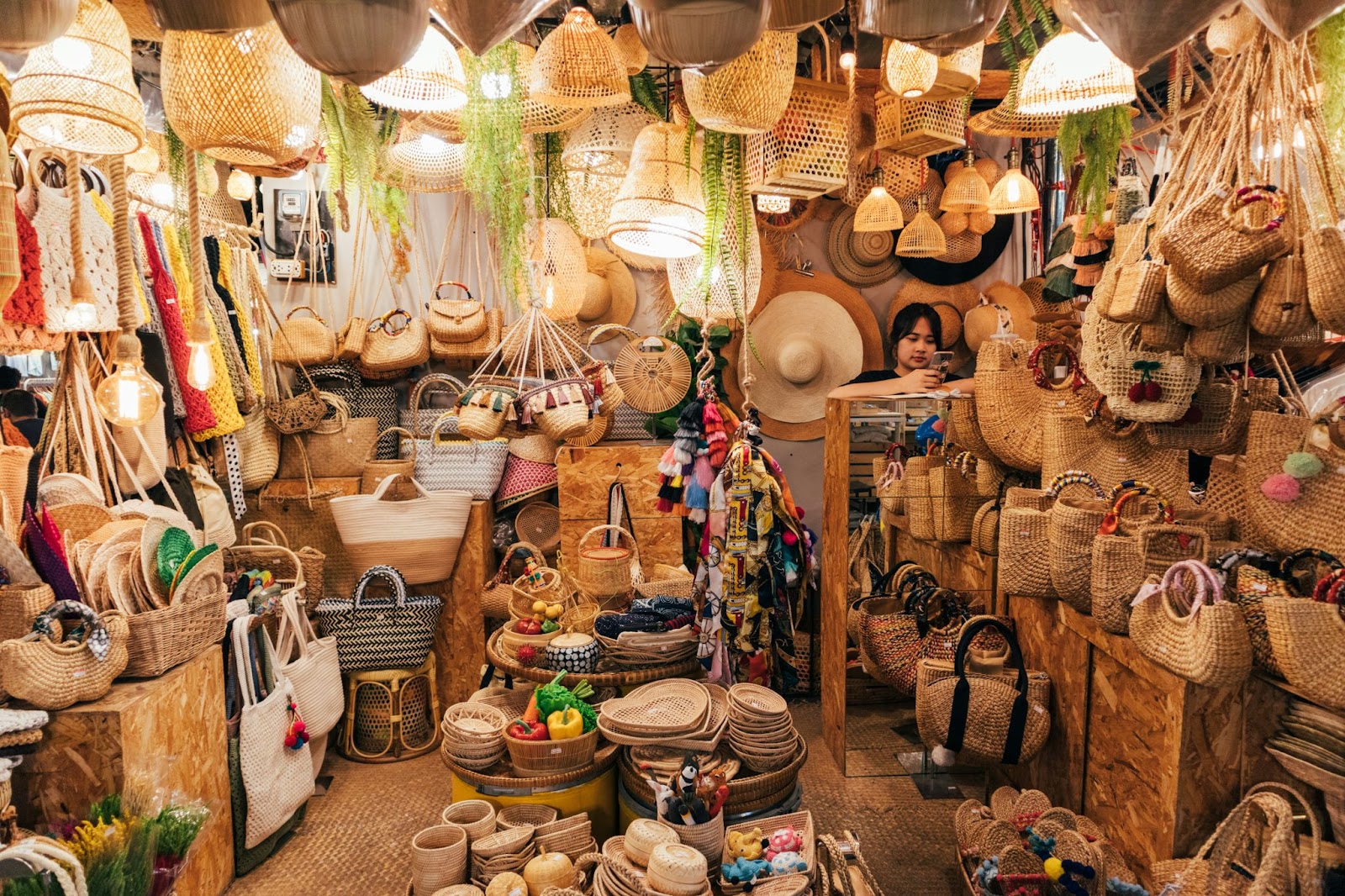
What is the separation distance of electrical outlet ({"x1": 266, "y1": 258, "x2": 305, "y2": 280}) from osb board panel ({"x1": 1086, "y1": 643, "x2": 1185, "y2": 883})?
4626mm

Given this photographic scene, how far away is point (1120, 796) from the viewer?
8.87 feet

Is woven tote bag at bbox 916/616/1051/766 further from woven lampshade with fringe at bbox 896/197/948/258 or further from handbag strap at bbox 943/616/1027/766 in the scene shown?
woven lampshade with fringe at bbox 896/197/948/258

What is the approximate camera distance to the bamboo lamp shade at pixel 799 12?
780mm

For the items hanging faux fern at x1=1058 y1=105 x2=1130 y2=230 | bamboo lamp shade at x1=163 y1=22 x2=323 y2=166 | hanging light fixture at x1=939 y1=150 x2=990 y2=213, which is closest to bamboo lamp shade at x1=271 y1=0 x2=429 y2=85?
bamboo lamp shade at x1=163 y1=22 x2=323 y2=166

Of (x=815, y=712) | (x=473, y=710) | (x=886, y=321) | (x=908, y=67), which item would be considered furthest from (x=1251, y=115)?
(x=886, y=321)

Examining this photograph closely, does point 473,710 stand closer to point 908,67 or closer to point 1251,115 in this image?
point 908,67

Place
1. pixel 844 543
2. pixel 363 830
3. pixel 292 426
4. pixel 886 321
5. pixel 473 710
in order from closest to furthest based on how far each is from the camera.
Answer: pixel 473 710 → pixel 363 830 → pixel 844 543 → pixel 292 426 → pixel 886 321

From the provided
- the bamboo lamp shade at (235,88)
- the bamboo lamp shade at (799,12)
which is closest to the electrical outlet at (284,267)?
the bamboo lamp shade at (235,88)

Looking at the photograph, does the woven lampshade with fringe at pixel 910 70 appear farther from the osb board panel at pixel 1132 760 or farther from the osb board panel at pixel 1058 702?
the osb board panel at pixel 1058 702

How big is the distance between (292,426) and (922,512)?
325 centimetres

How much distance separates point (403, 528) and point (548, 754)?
186cm

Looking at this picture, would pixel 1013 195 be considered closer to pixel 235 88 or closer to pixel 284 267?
pixel 235 88

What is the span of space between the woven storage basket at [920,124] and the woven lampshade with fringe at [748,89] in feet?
4.56

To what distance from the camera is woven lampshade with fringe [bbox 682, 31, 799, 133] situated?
136 cm
